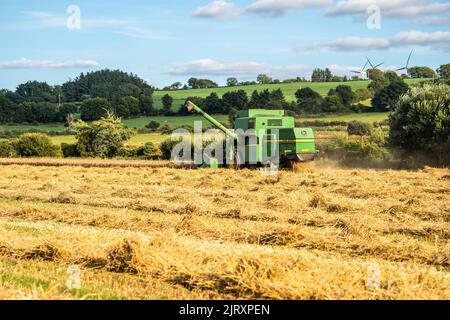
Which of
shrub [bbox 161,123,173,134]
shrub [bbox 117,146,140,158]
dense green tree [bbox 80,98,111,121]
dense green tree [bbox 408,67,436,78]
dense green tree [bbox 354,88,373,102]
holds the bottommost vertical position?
shrub [bbox 117,146,140,158]

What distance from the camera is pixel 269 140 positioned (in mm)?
25641

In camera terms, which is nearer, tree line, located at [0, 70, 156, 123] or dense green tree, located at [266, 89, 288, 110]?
dense green tree, located at [266, 89, 288, 110]

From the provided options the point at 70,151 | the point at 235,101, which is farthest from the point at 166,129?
the point at 70,151

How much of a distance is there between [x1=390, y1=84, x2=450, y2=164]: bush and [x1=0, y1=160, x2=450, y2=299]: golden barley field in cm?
1162

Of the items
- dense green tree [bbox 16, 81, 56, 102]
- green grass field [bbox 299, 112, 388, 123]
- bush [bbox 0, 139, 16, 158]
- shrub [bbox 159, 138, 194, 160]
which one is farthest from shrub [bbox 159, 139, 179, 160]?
dense green tree [bbox 16, 81, 56, 102]

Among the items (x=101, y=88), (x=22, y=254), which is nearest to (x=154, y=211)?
(x=22, y=254)

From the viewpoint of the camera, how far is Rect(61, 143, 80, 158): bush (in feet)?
150

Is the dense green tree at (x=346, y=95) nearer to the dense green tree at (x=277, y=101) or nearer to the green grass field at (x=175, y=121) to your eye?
the green grass field at (x=175, y=121)

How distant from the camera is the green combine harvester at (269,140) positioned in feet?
82.3

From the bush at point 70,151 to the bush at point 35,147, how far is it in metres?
0.44

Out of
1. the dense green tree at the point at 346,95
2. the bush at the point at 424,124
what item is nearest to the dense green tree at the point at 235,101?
the dense green tree at the point at 346,95

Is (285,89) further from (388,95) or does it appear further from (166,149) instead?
(166,149)

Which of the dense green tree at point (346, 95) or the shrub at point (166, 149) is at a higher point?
the dense green tree at point (346, 95)

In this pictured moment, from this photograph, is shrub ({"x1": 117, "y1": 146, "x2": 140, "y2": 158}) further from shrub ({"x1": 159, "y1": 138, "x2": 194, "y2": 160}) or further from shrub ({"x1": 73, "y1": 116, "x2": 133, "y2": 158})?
shrub ({"x1": 159, "y1": 138, "x2": 194, "y2": 160})
